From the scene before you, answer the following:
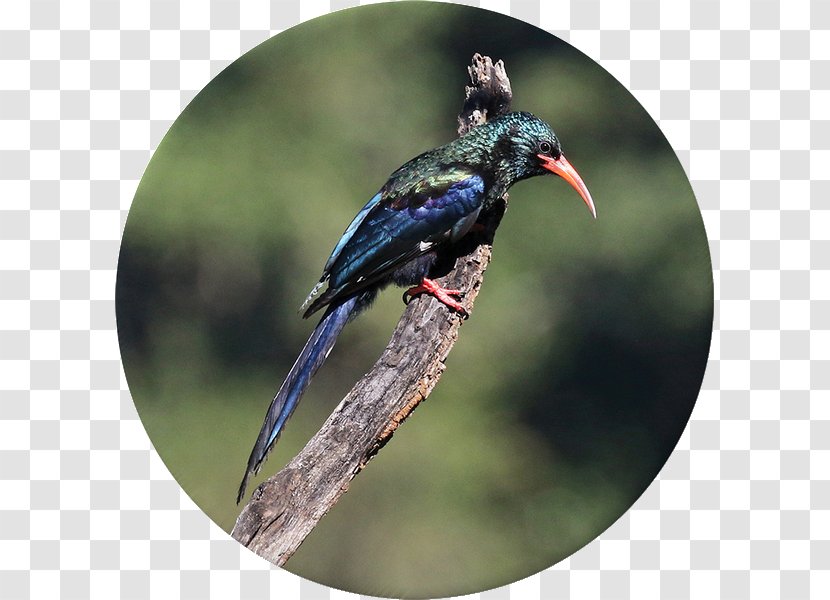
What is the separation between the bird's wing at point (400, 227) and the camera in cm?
388

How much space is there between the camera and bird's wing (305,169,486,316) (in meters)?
3.88

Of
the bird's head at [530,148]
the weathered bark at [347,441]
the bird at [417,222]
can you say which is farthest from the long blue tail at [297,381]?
the bird's head at [530,148]

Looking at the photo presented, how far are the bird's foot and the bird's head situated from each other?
1.71ft

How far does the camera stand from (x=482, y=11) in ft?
13.1

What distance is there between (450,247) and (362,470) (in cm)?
94

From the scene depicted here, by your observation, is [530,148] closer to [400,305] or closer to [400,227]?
[400,227]

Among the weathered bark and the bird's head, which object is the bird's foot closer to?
the weathered bark

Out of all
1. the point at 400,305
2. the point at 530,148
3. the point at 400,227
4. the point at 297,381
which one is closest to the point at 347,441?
the point at 297,381

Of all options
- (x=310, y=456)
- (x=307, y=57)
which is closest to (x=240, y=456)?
(x=310, y=456)

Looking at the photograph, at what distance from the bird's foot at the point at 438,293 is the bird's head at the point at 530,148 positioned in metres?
0.52

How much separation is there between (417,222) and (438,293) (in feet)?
0.95

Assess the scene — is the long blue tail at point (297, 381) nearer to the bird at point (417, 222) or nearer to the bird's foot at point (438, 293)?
the bird at point (417, 222)

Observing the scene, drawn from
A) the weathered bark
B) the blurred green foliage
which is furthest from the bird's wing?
the weathered bark

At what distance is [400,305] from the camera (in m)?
4.04
